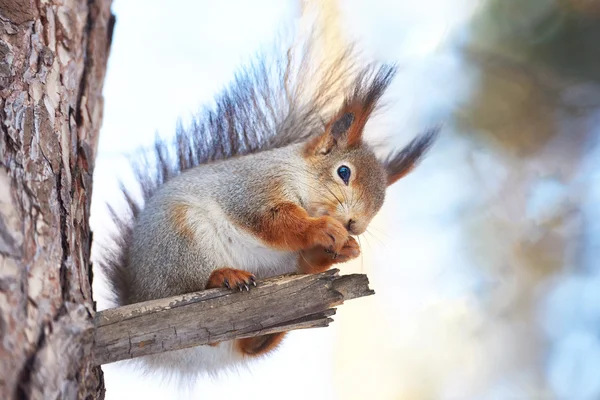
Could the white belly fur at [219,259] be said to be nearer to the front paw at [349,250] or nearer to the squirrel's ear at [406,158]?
the front paw at [349,250]

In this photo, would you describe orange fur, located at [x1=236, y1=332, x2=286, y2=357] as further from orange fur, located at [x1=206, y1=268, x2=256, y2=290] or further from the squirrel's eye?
the squirrel's eye

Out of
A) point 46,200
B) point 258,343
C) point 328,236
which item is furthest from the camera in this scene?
point 258,343

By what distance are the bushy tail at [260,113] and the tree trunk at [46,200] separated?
0.26 m

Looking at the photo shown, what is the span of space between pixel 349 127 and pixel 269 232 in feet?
1.24

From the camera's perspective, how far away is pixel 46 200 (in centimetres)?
112

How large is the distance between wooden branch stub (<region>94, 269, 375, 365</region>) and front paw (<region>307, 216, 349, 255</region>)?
0.15 metres

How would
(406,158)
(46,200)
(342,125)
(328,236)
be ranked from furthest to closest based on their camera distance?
(406,158) → (342,125) → (328,236) → (46,200)

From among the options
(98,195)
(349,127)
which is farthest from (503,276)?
(98,195)

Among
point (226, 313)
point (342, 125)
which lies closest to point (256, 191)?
point (342, 125)

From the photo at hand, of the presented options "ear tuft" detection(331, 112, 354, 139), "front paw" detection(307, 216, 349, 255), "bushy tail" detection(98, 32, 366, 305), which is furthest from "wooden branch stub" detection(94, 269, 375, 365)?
"bushy tail" detection(98, 32, 366, 305)

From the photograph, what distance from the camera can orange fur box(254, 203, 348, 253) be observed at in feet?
4.43

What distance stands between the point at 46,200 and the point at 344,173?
75 centimetres

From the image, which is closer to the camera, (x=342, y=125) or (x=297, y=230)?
(x=297, y=230)

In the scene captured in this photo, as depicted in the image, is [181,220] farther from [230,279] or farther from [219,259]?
[230,279]
